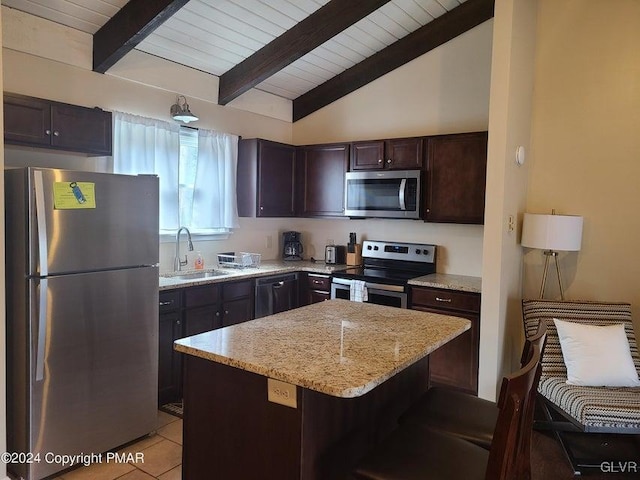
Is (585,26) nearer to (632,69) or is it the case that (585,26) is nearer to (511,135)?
(632,69)

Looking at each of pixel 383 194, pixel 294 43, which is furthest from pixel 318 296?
pixel 294 43

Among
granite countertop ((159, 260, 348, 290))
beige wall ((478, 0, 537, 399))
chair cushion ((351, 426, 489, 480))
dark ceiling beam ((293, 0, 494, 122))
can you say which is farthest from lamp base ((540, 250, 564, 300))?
chair cushion ((351, 426, 489, 480))

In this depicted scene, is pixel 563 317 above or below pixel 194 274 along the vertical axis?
below

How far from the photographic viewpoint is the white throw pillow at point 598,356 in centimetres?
285

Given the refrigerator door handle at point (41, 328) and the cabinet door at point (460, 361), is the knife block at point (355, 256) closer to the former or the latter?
the cabinet door at point (460, 361)

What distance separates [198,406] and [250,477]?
1.12 ft

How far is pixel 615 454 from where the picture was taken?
9.45 feet

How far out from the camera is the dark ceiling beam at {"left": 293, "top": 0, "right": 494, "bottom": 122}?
3934 mm

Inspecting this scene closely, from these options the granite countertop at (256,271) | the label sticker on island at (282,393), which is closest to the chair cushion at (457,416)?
the label sticker on island at (282,393)

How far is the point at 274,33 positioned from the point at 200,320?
2.38 metres

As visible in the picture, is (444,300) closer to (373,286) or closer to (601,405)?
(373,286)

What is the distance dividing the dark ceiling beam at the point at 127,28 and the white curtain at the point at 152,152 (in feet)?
1.33

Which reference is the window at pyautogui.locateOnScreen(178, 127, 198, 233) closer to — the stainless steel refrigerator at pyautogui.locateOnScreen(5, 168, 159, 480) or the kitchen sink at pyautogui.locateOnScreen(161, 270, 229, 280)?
the kitchen sink at pyautogui.locateOnScreen(161, 270, 229, 280)

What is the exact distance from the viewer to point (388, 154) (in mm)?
4207
